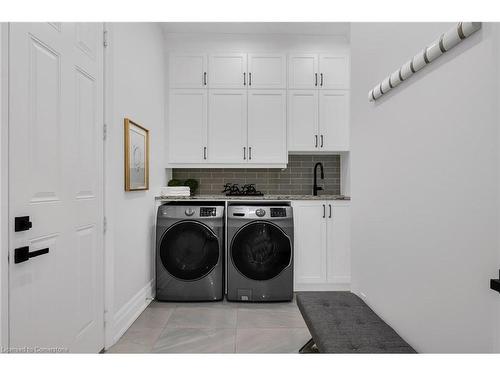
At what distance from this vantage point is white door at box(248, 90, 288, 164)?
11.8ft

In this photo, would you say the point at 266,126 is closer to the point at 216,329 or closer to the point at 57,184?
the point at 216,329

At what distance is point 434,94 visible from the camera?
42.7 inches

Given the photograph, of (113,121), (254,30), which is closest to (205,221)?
(113,121)

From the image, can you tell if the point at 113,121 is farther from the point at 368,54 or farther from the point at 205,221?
the point at 368,54

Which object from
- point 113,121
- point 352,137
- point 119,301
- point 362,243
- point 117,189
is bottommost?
point 119,301

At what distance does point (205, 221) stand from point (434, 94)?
2.32 m

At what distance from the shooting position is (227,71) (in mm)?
3602

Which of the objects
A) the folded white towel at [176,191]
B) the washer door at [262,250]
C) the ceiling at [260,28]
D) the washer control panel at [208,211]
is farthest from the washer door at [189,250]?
the ceiling at [260,28]

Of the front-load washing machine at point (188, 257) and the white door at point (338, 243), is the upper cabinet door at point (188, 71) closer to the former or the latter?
the front-load washing machine at point (188, 257)

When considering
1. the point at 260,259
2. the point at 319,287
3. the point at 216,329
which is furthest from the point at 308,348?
the point at 319,287

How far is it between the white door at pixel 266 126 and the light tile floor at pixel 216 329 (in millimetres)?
1572

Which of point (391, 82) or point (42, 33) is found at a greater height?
point (42, 33)

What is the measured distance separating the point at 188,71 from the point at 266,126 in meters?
1.07

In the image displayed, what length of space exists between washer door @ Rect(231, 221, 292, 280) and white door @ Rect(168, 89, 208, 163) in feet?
3.51
